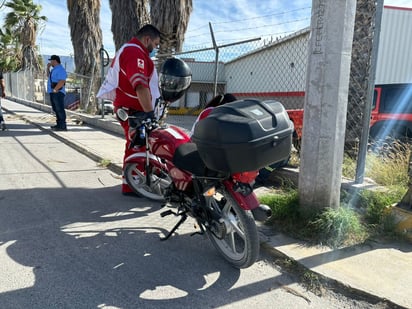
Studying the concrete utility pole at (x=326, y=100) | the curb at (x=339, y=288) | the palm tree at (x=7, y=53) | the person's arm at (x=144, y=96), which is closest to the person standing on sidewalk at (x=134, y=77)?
the person's arm at (x=144, y=96)

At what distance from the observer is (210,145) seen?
256 cm

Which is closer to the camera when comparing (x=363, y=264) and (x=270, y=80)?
(x=363, y=264)

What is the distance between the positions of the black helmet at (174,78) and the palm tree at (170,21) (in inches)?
240

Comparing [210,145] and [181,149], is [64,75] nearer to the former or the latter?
[181,149]

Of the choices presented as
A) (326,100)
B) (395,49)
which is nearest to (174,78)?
(326,100)

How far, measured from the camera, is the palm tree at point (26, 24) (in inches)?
1203

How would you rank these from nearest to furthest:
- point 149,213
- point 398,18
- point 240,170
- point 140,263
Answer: point 240,170
point 140,263
point 149,213
point 398,18

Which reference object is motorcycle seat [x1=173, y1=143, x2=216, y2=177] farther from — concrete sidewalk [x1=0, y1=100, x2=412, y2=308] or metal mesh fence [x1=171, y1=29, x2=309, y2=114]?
metal mesh fence [x1=171, y1=29, x2=309, y2=114]

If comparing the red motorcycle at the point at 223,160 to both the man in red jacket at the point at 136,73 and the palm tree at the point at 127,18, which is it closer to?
the man in red jacket at the point at 136,73

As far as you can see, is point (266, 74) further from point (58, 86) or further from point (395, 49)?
point (58, 86)

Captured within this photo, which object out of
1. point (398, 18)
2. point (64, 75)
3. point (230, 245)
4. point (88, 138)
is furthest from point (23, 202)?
point (398, 18)

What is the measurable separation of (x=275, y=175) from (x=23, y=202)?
3317 mm

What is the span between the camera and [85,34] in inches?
647

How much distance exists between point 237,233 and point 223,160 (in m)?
0.79
